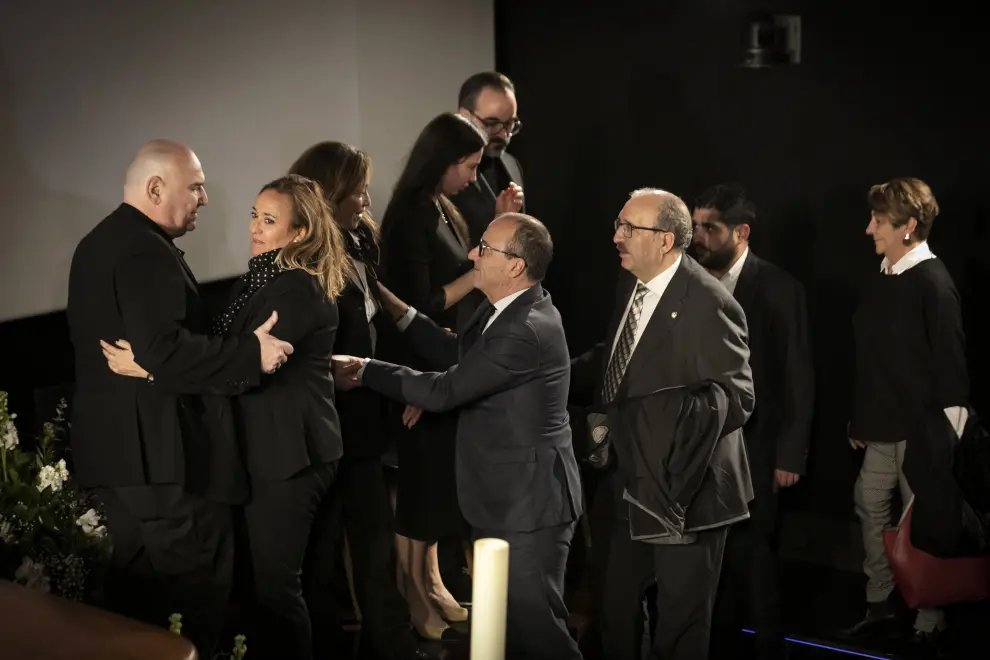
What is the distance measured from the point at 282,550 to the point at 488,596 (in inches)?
92.8

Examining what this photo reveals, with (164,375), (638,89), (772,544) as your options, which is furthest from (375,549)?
(638,89)

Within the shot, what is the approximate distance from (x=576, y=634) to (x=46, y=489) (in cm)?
199

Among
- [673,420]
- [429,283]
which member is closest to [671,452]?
[673,420]

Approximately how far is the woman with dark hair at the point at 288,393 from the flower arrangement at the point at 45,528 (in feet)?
1.20

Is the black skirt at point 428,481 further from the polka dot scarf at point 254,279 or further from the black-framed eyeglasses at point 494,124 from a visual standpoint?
the black-framed eyeglasses at point 494,124

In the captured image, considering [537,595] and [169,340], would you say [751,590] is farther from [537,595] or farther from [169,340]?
[169,340]

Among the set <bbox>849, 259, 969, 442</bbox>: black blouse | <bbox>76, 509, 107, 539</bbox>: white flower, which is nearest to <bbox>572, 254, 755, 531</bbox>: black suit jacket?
<bbox>849, 259, 969, 442</bbox>: black blouse

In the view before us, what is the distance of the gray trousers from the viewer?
173 inches

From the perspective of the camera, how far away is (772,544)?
4.43 m

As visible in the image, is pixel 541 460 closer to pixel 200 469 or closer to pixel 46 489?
pixel 200 469

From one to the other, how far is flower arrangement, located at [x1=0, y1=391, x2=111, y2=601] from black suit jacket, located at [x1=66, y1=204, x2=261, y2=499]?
22 cm

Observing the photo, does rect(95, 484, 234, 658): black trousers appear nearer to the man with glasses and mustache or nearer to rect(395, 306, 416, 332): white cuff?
rect(395, 306, 416, 332): white cuff

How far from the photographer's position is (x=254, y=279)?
3281 mm

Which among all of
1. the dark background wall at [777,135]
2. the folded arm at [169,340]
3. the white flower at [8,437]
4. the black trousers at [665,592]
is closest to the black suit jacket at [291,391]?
the folded arm at [169,340]
